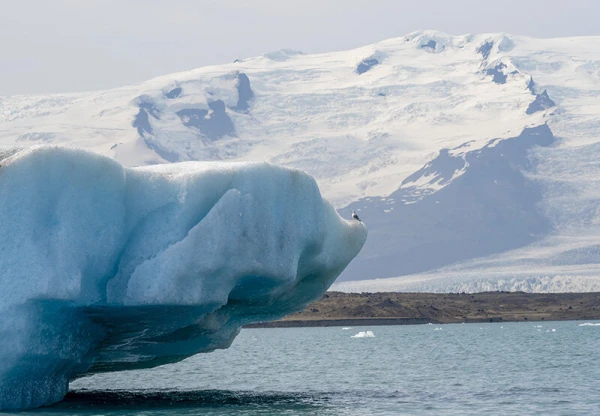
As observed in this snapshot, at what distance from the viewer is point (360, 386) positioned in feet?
140

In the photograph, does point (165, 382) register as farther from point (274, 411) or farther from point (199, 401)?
point (274, 411)

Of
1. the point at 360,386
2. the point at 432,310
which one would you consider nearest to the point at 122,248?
the point at 360,386

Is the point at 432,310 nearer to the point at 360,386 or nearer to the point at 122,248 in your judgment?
the point at 360,386

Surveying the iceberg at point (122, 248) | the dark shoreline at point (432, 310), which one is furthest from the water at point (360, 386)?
the dark shoreline at point (432, 310)

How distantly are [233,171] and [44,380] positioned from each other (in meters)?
7.85

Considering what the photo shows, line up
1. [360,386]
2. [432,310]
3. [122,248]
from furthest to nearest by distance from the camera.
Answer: [432,310] < [360,386] < [122,248]

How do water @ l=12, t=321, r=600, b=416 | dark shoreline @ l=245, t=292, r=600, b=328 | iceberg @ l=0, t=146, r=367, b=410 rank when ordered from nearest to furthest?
iceberg @ l=0, t=146, r=367, b=410 → water @ l=12, t=321, r=600, b=416 → dark shoreline @ l=245, t=292, r=600, b=328

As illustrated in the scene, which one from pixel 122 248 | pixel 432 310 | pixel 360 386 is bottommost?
pixel 432 310

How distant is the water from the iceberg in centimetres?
229

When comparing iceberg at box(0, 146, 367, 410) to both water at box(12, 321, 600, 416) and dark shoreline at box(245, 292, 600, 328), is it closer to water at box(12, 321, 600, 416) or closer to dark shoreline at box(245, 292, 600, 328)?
water at box(12, 321, 600, 416)

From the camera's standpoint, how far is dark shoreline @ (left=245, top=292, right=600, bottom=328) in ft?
506

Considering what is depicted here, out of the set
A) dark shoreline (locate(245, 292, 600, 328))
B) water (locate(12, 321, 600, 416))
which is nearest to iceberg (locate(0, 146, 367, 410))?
water (locate(12, 321, 600, 416))

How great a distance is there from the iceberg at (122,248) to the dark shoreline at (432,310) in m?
120

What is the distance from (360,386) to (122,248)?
1546 centimetres
